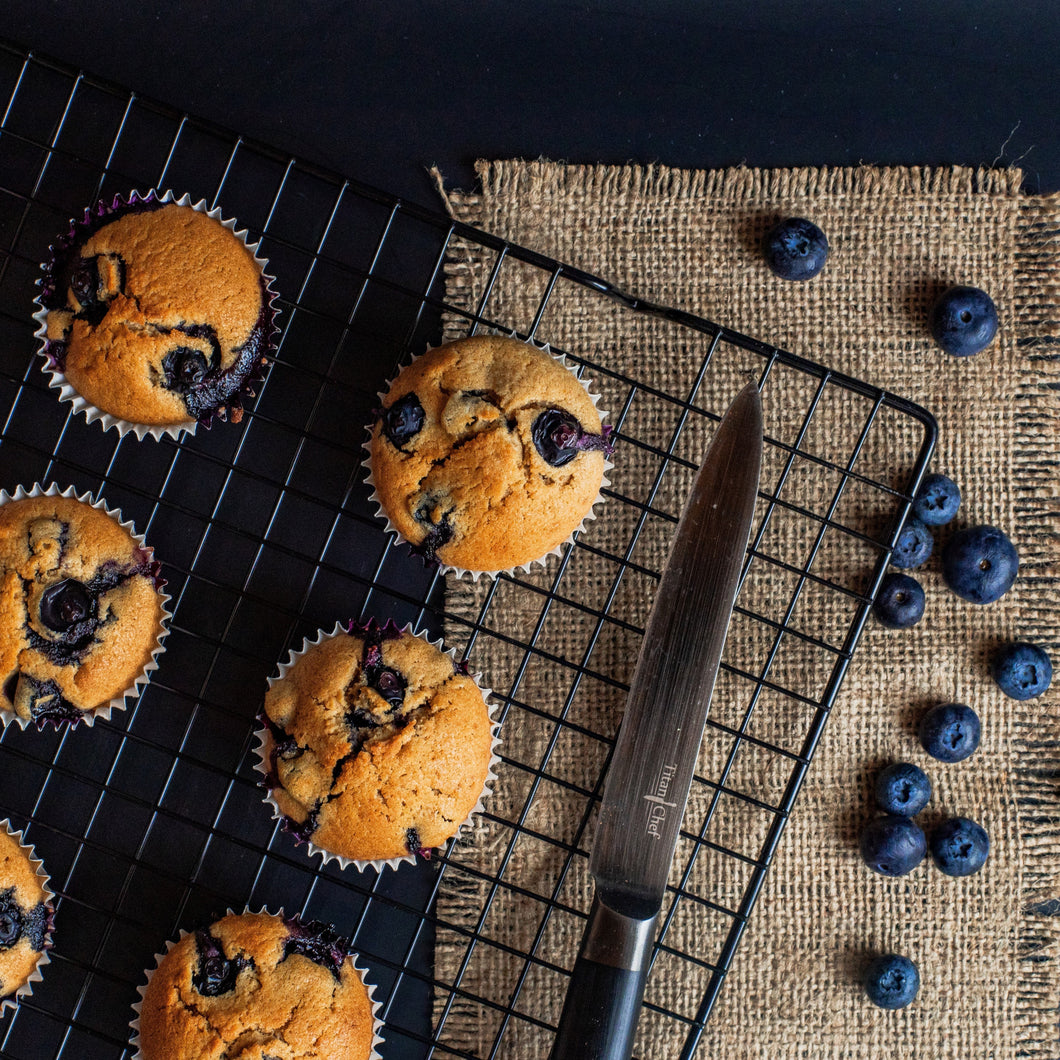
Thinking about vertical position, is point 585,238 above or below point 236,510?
above

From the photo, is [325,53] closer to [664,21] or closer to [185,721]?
[664,21]

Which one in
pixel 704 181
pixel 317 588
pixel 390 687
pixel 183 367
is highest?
pixel 704 181

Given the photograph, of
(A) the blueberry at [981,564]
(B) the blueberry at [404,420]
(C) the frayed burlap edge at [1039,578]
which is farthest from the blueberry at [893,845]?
(B) the blueberry at [404,420]

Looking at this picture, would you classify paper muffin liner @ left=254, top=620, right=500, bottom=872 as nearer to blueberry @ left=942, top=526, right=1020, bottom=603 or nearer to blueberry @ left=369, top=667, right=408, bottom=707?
blueberry @ left=369, top=667, right=408, bottom=707

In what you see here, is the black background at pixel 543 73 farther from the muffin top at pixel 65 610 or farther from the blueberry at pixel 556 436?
the muffin top at pixel 65 610

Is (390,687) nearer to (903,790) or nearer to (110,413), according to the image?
(110,413)

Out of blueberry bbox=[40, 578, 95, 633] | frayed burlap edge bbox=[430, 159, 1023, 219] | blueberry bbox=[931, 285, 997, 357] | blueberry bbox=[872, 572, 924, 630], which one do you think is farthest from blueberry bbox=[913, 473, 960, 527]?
blueberry bbox=[40, 578, 95, 633]

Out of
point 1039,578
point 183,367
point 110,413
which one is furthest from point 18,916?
point 1039,578

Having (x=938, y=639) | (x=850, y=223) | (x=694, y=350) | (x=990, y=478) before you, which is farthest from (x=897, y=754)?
(x=850, y=223)
